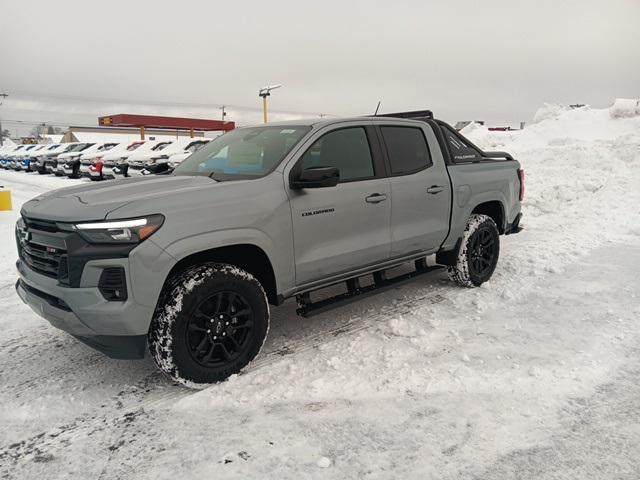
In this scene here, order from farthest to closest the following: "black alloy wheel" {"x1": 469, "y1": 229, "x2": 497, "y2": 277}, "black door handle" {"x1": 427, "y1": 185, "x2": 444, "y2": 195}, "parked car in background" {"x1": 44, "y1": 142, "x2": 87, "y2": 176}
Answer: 1. "parked car in background" {"x1": 44, "y1": 142, "x2": 87, "y2": 176}
2. "black alloy wheel" {"x1": 469, "y1": 229, "x2": 497, "y2": 277}
3. "black door handle" {"x1": 427, "y1": 185, "x2": 444, "y2": 195}

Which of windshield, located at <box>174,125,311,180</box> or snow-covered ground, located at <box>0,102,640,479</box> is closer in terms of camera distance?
snow-covered ground, located at <box>0,102,640,479</box>

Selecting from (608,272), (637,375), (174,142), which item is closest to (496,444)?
(637,375)

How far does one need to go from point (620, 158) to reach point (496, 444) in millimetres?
13564

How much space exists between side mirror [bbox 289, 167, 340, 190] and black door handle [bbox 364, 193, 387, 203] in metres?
0.59

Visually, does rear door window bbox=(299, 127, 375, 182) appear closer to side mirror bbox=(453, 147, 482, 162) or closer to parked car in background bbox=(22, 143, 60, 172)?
side mirror bbox=(453, 147, 482, 162)

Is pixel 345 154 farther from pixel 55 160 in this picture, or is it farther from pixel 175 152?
pixel 55 160

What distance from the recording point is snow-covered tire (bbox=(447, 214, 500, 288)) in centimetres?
525

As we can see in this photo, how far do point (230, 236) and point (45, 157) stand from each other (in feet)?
81.1

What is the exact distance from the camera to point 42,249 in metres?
3.19

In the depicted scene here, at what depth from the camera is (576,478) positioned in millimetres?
2354

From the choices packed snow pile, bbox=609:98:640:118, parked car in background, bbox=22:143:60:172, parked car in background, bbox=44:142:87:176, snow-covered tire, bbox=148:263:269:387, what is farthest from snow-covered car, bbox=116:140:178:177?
packed snow pile, bbox=609:98:640:118

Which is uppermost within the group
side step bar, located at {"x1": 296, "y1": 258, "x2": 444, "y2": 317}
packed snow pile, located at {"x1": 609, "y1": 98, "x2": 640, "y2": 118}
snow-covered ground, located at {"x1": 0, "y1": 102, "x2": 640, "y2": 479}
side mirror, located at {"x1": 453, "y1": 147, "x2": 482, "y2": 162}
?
packed snow pile, located at {"x1": 609, "y1": 98, "x2": 640, "y2": 118}

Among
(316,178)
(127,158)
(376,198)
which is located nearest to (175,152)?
(127,158)

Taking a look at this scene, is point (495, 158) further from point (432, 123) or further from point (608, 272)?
point (608, 272)
